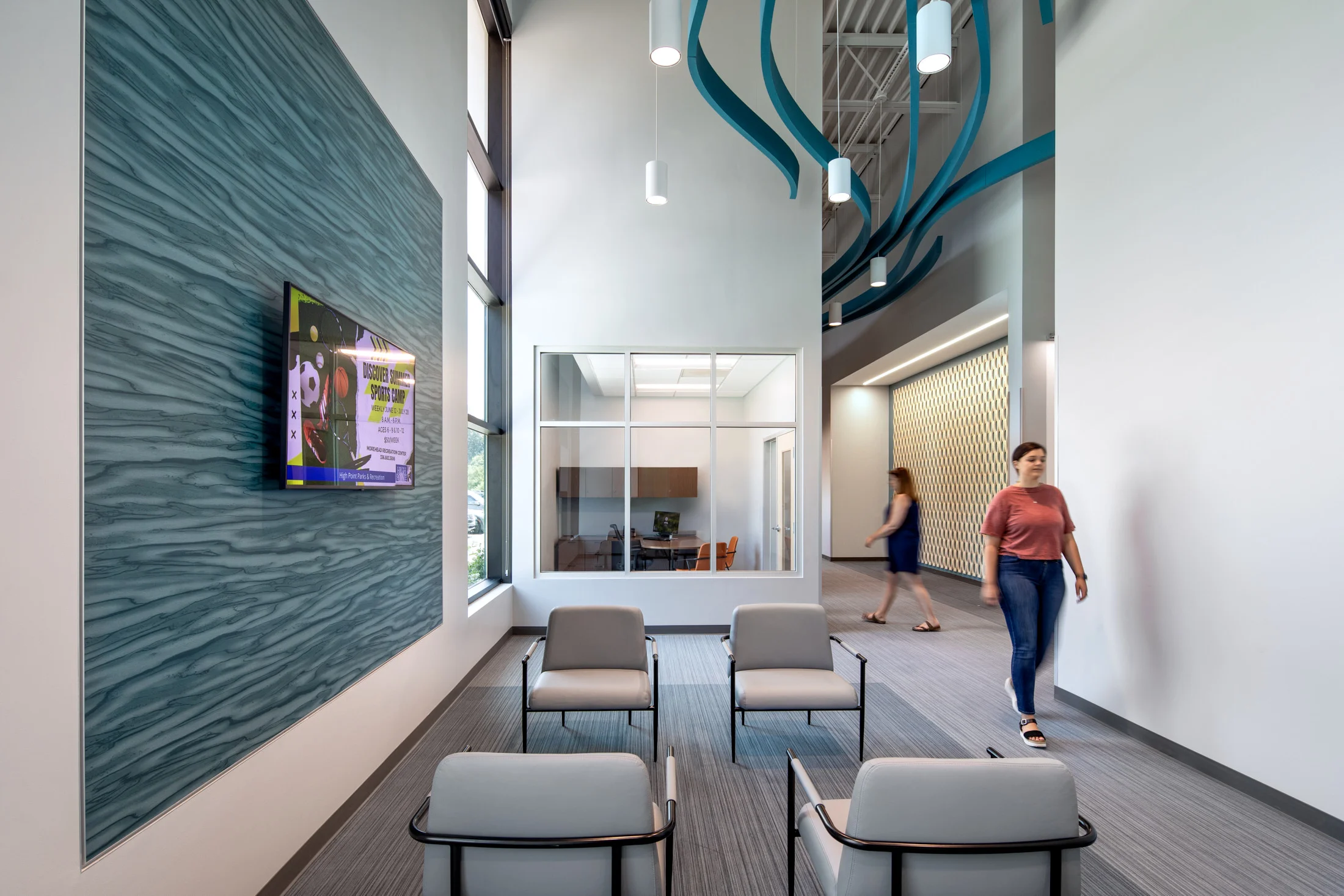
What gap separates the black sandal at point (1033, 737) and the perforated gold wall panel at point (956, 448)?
17.9 ft

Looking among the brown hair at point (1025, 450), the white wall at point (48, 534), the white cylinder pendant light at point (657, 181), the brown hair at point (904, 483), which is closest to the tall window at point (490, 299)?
the white cylinder pendant light at point (657, 181)

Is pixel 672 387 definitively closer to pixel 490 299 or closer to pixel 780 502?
pixel 780 502

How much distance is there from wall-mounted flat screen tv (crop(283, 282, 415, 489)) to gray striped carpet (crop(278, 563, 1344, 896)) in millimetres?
1513

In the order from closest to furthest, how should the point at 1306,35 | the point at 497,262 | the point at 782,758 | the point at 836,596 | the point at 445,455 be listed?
the point at 1306,35, the point at 782,758, the point at 445,455, the point at 497,262, the point at 836,596

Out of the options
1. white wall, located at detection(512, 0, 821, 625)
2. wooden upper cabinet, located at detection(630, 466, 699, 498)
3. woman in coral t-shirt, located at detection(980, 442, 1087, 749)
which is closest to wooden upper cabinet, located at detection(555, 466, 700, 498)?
wooden upper cabinet, located at detection(630, 466, 699, 498)

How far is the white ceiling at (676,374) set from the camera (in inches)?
258

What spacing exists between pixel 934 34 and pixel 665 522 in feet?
15.1

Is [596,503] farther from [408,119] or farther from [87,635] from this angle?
[87,635]

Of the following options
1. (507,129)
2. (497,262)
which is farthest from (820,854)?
(507,129)

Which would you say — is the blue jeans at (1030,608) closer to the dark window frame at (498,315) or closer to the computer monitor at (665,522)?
the computer monitor at (665,522)

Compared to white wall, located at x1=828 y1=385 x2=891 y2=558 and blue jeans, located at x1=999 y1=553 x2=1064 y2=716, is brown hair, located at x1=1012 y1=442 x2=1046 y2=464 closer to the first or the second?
blue jeans, located at x1=999 y1=553 x2=1064 y2=716

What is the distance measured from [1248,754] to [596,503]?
16.7 ft

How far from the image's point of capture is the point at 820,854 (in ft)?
6.23

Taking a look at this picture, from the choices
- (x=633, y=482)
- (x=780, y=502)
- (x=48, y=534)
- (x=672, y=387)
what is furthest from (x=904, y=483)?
(x=48, y=534)
